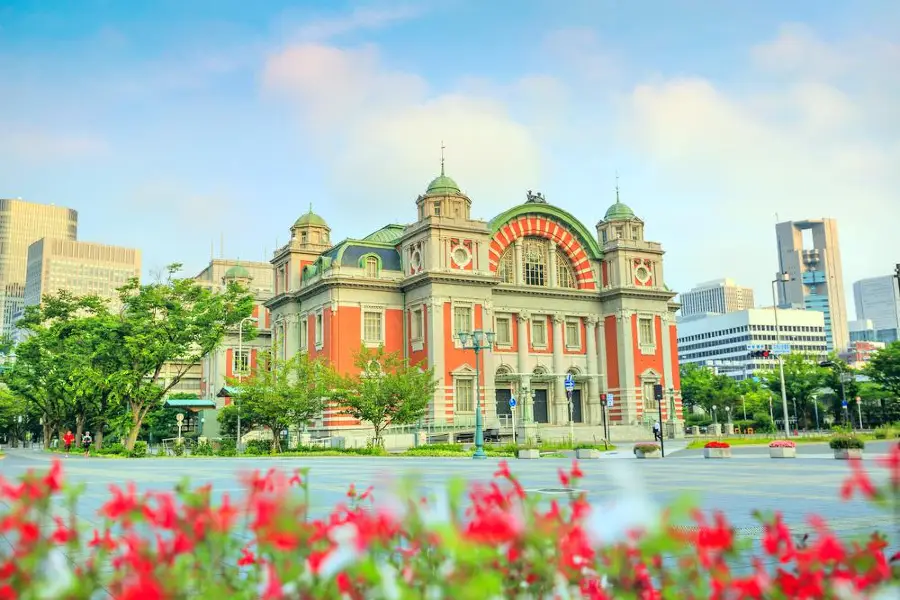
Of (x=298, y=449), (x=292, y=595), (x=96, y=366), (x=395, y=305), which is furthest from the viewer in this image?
(x=395, y=305)

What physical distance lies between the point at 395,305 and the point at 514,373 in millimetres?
9815

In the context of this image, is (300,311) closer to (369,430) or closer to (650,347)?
(369,430)

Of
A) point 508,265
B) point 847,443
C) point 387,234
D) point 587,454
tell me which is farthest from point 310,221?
point 847,443

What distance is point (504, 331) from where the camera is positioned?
5919cm

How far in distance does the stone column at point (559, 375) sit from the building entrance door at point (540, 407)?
2.76 ft

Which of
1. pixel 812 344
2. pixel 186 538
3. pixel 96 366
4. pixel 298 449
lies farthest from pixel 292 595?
pixel 812 344

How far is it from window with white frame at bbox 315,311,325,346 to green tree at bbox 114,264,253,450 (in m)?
10.6

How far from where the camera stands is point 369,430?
51.7 meters

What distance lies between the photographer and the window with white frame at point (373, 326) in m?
55.4

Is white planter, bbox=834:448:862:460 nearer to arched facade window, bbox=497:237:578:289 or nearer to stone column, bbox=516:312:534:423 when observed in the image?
stone column, bbox=516:312:534:423

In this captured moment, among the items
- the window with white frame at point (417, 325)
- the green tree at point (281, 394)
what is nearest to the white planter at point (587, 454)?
the green tree at point (281, 394)

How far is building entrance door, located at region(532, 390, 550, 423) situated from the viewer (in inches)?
2356

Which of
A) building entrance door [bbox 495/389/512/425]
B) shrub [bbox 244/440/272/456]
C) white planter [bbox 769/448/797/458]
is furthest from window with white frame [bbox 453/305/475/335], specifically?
white planter [bbox 769/448/797/458]

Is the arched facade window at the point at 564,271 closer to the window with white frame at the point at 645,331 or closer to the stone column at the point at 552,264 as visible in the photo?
the stone column at the point at 552,264
